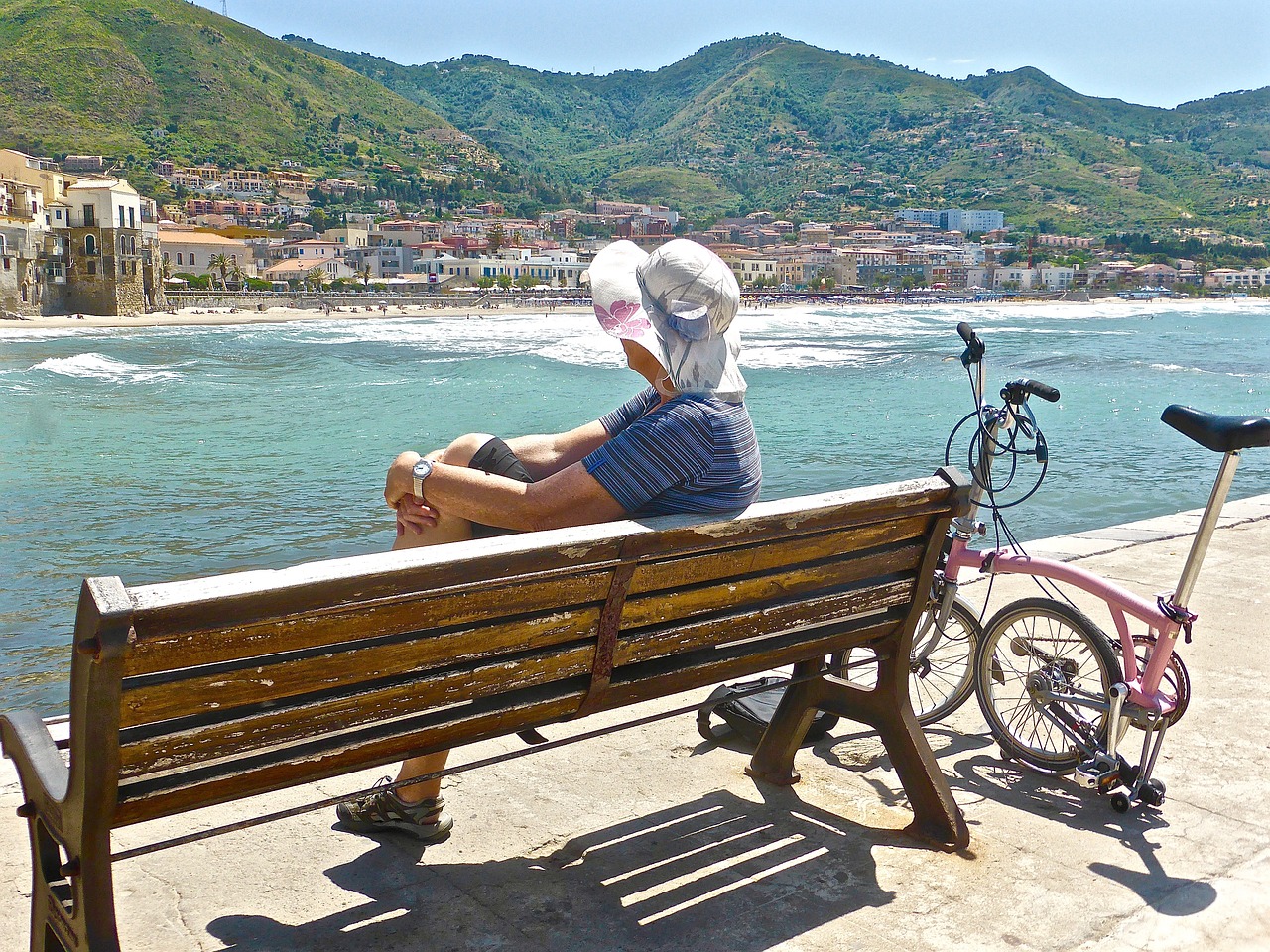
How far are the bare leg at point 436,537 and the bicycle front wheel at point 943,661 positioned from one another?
4.14ft

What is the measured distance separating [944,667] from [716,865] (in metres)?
1.21

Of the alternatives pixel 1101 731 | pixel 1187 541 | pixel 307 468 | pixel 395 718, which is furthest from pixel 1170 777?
pixel 307 468

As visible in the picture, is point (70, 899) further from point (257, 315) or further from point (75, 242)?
point (257, 315)

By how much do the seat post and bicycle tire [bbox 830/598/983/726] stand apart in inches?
22.0

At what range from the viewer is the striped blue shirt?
2.12m

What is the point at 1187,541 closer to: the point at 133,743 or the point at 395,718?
the point at 395,718

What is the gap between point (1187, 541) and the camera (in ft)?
17.6

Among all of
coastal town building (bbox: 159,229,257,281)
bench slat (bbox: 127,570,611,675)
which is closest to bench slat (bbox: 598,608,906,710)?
bench slat (bbox: 127,570,611,675)

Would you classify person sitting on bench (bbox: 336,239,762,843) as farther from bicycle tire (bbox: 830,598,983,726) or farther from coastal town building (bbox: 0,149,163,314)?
coastal town building (bbox: 0,149,163,314)

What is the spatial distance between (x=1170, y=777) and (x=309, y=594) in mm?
2233

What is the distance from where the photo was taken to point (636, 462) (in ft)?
6.95

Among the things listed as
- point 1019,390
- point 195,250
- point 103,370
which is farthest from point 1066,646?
point 195,250

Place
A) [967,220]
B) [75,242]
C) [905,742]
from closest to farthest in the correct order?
[905,742], [75,242], [967,220]

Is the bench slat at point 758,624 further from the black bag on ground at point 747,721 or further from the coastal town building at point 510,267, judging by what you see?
the coastal town building at point 510,267
